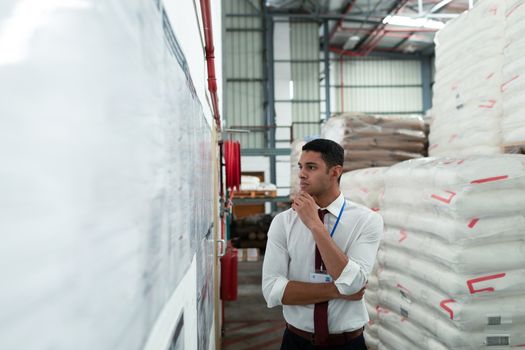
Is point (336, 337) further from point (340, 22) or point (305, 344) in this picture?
point (340, 22)

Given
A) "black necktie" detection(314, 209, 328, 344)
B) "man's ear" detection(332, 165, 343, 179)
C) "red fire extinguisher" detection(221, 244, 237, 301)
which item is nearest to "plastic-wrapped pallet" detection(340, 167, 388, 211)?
"man's ear" detection(332, 165, 343, 179)

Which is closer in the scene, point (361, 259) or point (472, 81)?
point (361, 259)

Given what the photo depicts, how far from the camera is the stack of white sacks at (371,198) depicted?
8.74 ft

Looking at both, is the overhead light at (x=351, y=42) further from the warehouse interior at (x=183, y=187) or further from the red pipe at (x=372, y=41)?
the warehouse interior at (x=183, y=187)

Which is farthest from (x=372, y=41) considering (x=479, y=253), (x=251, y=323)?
(x=479, y=253)

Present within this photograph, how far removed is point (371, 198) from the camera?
2.81 m

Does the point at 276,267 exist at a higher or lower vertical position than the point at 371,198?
lower

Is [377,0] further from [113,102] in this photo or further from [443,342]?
[113,102]

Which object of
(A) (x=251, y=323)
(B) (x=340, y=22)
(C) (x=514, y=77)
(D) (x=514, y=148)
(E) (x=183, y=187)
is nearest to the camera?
(E) (x=183, y=187)

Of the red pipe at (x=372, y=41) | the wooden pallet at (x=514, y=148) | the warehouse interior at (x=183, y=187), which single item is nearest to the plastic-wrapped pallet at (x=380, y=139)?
the warehouse interior at (x=183, y=187)

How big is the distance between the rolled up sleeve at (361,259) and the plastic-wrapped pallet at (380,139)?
1.92 m

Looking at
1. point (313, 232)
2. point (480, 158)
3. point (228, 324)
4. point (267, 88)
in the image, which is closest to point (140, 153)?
point (313, 232)

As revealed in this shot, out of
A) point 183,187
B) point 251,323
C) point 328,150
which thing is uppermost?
point 328,150

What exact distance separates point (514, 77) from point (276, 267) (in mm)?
1635
